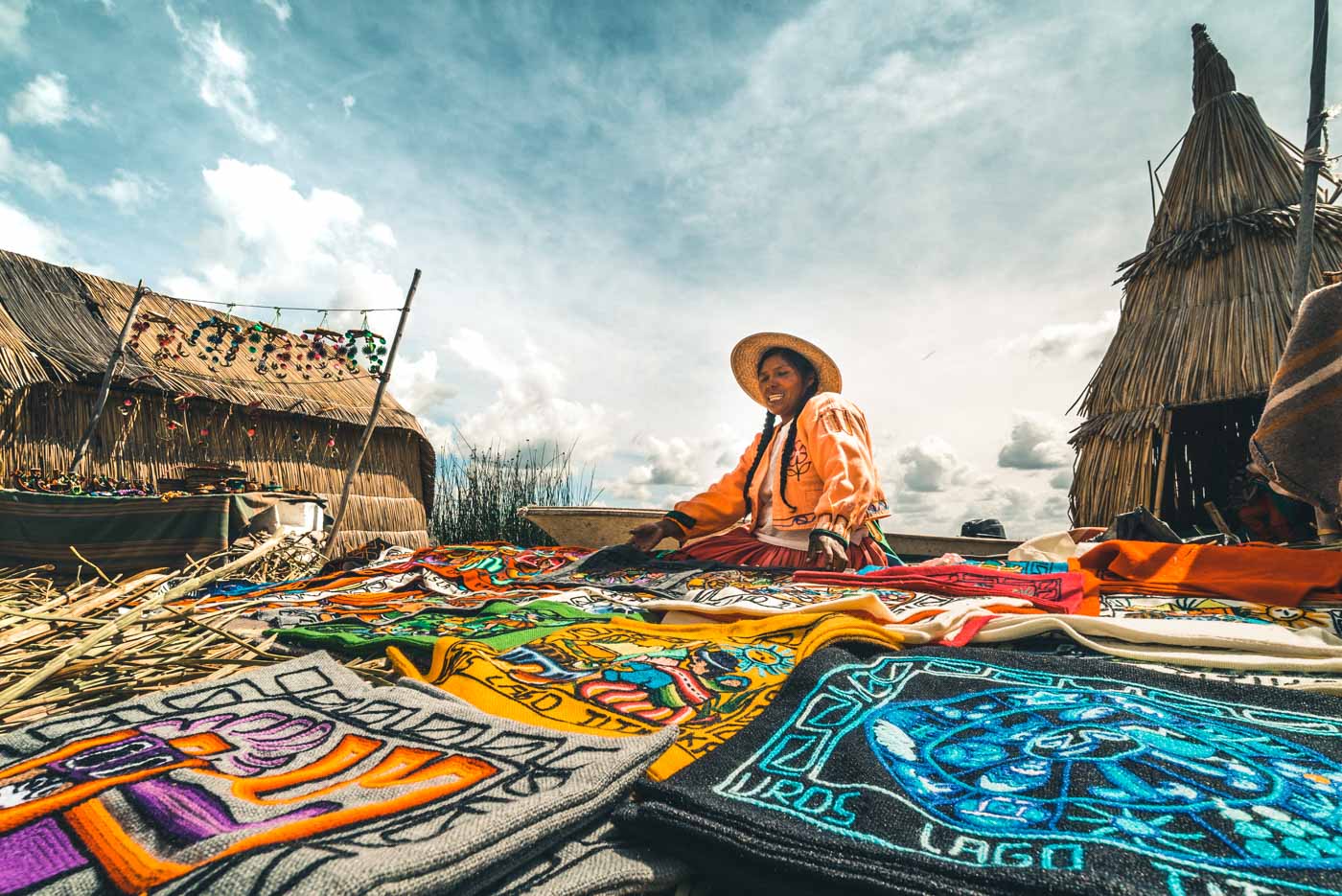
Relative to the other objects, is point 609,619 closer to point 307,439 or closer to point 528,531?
point 528,531

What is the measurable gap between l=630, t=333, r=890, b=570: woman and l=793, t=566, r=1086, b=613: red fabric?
0.63 meters

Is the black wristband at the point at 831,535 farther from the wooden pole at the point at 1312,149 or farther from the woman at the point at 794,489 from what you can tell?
the wooden pole at the point at 1312,149

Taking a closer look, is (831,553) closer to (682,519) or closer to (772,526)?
(772,526)

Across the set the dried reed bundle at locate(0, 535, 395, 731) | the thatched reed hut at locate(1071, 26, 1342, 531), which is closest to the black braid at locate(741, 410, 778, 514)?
the dried reed bundle at locate(0, 535, 395, 731)

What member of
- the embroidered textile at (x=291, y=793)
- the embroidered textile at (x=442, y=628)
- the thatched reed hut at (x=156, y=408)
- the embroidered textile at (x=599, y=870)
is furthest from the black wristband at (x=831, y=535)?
the thatched reed hut at (x=156, y=408)

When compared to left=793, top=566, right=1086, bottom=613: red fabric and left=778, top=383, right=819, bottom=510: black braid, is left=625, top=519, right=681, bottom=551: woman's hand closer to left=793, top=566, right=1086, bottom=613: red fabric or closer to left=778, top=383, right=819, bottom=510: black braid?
left=778, top=383, right=819, bottom=510: black braid

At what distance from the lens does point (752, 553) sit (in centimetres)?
389

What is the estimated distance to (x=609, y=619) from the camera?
189cm

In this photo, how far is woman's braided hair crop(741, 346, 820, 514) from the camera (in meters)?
3.95

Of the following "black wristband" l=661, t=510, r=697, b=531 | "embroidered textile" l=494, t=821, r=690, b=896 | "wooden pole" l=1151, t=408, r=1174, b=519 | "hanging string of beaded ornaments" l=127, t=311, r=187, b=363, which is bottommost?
"embroidered textile" l=494, t=821, r=690, b=896

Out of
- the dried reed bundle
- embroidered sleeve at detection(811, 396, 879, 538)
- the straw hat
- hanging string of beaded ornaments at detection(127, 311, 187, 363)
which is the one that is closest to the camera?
the dried reed bundle

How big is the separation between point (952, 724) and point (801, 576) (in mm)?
1734

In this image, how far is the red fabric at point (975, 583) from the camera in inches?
81.2

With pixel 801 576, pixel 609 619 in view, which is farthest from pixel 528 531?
pixel 609 619
